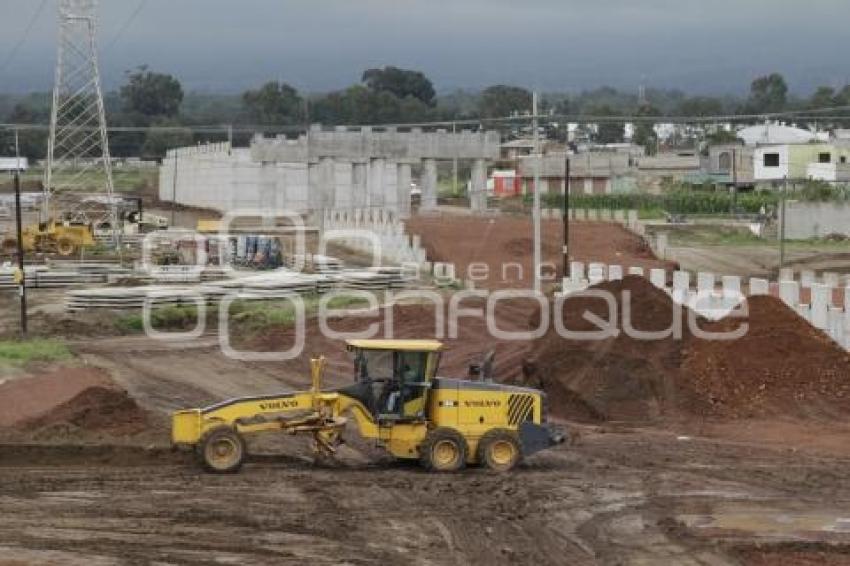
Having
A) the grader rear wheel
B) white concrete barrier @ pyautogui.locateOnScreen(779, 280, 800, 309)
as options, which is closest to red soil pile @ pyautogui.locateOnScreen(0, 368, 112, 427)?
white concrete barrier @ pyautogui.locateOnScreen(779, 280, 800, 309)

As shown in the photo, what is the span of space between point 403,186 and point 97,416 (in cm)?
5442

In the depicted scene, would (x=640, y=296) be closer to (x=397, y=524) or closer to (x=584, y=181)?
(x=397, y=524)

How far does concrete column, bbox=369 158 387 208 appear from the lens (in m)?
76.8

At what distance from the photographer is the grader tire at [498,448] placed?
848 inches

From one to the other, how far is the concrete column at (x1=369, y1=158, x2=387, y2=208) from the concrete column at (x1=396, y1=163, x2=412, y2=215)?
95 cm

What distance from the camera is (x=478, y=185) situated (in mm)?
82000

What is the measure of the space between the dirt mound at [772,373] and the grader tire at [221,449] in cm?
1057

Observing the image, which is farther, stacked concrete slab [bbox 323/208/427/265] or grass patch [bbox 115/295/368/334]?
stacked concrete slab [bbox 323/208/427/265]

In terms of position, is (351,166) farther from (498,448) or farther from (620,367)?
Answer: (498,448)

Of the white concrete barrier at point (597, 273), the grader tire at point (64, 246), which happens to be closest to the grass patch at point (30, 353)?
the white concrete barrier at point (597, 273)

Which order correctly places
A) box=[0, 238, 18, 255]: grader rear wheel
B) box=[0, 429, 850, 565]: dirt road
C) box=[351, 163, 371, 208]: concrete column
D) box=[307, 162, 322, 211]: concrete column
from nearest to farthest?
box=[0, 429, 850, 565]: dirt road
box=[0, 238, 18, 255]: grader rear wheel
box=[307, 162, 322, 211]: concrete column
box=[351, 163, 371, 208]: concrete column

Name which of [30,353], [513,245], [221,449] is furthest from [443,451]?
→ [513,245]

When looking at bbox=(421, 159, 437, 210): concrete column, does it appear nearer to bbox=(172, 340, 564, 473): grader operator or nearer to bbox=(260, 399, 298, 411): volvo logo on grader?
bbox=(172, 340, 564, 473): grader operator

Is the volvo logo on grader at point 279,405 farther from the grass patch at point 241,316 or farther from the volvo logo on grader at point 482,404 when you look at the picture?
the grass patch at point 241,316
